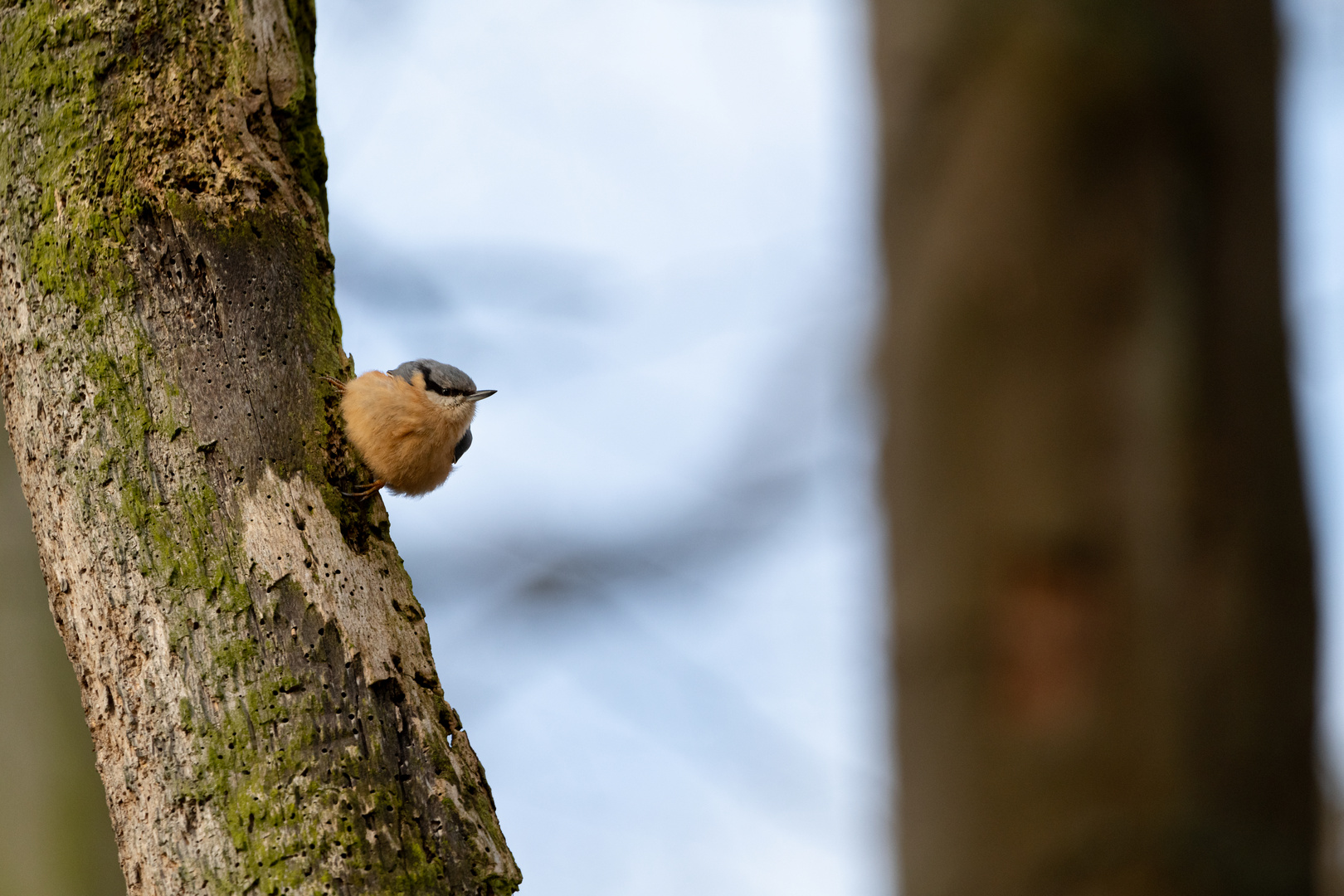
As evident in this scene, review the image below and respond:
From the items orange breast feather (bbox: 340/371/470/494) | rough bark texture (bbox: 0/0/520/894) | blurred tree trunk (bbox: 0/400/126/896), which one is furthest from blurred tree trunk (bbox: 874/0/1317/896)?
blurred tree trunk (bbox: 0/400/126/896)

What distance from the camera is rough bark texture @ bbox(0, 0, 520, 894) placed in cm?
195

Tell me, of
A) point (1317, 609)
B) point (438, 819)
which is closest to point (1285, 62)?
point (1317, 609)

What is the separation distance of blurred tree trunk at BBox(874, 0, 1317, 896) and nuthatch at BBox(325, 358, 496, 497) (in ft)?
5.89

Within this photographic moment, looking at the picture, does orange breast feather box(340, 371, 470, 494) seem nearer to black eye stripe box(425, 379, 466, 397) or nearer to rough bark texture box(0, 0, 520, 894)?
black eye stripe box(425, 379, 466, 397)

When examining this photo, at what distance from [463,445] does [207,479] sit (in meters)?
1.77

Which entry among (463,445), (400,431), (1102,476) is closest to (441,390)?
(463,445)

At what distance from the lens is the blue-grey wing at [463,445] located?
3.87 m

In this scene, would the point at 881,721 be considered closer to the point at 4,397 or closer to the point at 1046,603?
the point at 1046,603

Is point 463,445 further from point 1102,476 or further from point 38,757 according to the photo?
point 1102,476

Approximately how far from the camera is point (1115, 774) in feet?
2.85

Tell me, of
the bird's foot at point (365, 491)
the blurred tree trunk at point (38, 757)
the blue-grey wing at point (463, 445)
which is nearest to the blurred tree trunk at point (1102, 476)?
the bird's foot at point (365, 491)

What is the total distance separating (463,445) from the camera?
3957 millimetres

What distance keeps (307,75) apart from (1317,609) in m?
2.50

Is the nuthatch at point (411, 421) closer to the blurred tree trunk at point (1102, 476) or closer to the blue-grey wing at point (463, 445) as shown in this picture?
the blue-grey wing at point (463, 445)
